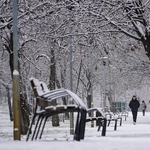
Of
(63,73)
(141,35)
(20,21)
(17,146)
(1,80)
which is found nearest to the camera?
(17,146)

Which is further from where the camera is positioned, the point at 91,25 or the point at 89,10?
the point at 91,25

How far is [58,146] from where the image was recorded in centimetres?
617

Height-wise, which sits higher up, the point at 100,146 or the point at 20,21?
the point at 20,21

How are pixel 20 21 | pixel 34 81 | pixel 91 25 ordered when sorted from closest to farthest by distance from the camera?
pixel 34 81
pixel 20 21
pixel 91 25

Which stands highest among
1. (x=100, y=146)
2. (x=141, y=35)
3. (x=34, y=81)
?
(x=141, y=35)

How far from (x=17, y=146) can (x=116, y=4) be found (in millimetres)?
9515

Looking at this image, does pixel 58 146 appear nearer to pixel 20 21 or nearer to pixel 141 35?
pixel 20 21

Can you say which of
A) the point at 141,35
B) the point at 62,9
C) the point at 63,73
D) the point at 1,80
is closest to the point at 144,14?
the point at 141,35

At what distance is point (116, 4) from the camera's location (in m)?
14.8

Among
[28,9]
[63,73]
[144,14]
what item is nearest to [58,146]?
[28,9]

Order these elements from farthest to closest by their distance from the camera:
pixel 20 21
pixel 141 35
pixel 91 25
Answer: pixel 141 35
pixel 91 25
pixel 20 21

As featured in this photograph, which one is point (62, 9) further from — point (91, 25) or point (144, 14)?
point (144, 14)

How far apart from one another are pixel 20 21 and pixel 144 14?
466 cm

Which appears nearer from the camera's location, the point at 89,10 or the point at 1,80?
the point at 89,10
